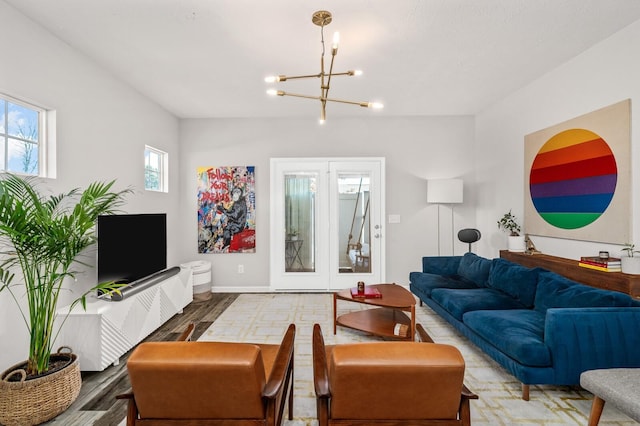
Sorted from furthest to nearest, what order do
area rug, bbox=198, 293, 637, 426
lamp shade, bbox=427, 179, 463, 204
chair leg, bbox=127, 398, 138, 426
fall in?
1. lamp shade, bbox=427, 179, 463, 204
2. area rug, bbox=198, 293, 637, 426
3. chair leg, bbox=127, 398, 138, 426

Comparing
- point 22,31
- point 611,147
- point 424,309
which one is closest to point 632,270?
point 611,147

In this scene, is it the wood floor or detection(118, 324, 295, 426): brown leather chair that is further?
the wood floor

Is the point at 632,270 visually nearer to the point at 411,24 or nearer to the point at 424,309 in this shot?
the point at 424,309

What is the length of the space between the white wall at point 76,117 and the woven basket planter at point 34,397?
0.52 meters

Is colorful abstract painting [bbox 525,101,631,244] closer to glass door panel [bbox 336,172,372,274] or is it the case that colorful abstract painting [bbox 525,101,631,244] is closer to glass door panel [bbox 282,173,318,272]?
glass door panel [bbox 336,172,372,274]

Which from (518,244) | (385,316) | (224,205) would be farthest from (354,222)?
(518,244)

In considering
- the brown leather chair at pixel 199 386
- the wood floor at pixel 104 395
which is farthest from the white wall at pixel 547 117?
the wood floor at pixel 104 395

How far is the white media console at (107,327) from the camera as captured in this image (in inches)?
99.1

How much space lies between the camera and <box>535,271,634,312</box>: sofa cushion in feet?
7.13

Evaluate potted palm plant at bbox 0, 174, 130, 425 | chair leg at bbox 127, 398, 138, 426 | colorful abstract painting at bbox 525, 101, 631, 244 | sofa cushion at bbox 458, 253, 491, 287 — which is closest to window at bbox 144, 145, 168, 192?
potted palm plant at bbox 0, 174, 130, 425

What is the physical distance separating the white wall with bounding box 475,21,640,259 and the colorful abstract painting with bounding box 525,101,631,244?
0.08 metres

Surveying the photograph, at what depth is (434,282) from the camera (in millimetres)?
3816

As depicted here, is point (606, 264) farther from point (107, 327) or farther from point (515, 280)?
point (107, 327)

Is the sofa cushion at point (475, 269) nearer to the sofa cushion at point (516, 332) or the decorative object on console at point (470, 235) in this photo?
the decorative object on console at point (470, 235)
